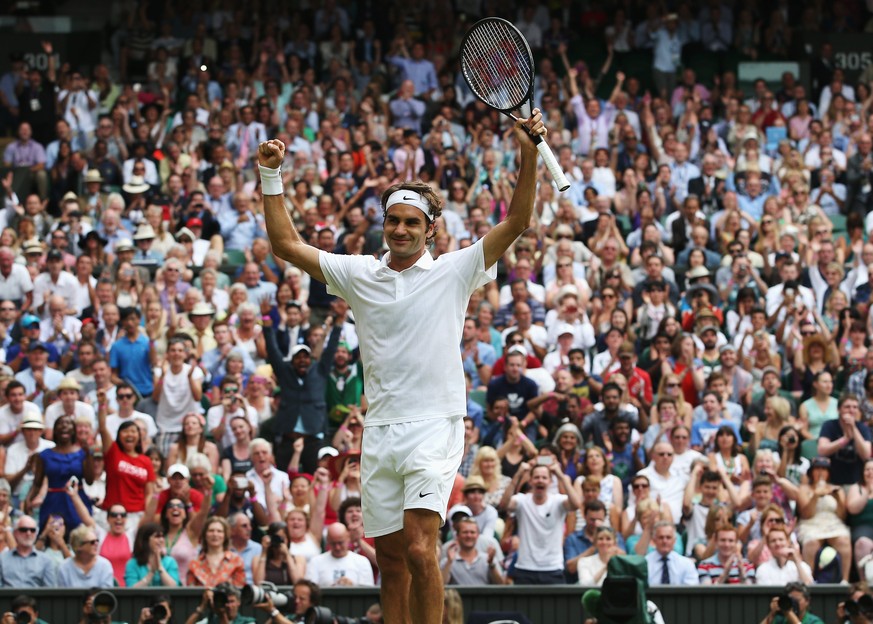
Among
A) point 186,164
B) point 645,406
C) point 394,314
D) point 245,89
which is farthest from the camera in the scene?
point 245,89

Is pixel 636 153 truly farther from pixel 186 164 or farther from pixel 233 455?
pixel 233 455

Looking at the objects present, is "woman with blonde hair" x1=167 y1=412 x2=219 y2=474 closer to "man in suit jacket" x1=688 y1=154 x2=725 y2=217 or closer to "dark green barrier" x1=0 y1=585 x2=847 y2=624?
"dark green barrier" x1=0 y1=585 x2=847 y2=624

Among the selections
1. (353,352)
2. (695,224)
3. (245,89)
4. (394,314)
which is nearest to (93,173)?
(245,89)

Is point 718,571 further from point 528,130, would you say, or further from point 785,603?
point 528,130

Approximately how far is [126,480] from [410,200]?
8.02 metres

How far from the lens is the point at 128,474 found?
14.7 meters

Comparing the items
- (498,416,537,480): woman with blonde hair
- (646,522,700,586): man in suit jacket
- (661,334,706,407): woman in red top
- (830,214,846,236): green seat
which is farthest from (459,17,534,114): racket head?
(830,214,846,236): green seat

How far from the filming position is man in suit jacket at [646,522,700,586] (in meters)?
13.4

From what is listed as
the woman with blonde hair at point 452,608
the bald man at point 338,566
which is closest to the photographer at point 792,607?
the woman with blonde hair at point 452,608

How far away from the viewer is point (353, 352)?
16.5 m

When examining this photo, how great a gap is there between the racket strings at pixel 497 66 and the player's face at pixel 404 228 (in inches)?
27.3

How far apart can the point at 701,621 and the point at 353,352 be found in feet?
16.6

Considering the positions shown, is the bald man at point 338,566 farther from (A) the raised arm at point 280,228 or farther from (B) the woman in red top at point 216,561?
(A) the raised arm at point 280,228

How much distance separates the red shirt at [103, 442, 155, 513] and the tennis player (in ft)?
25.3
